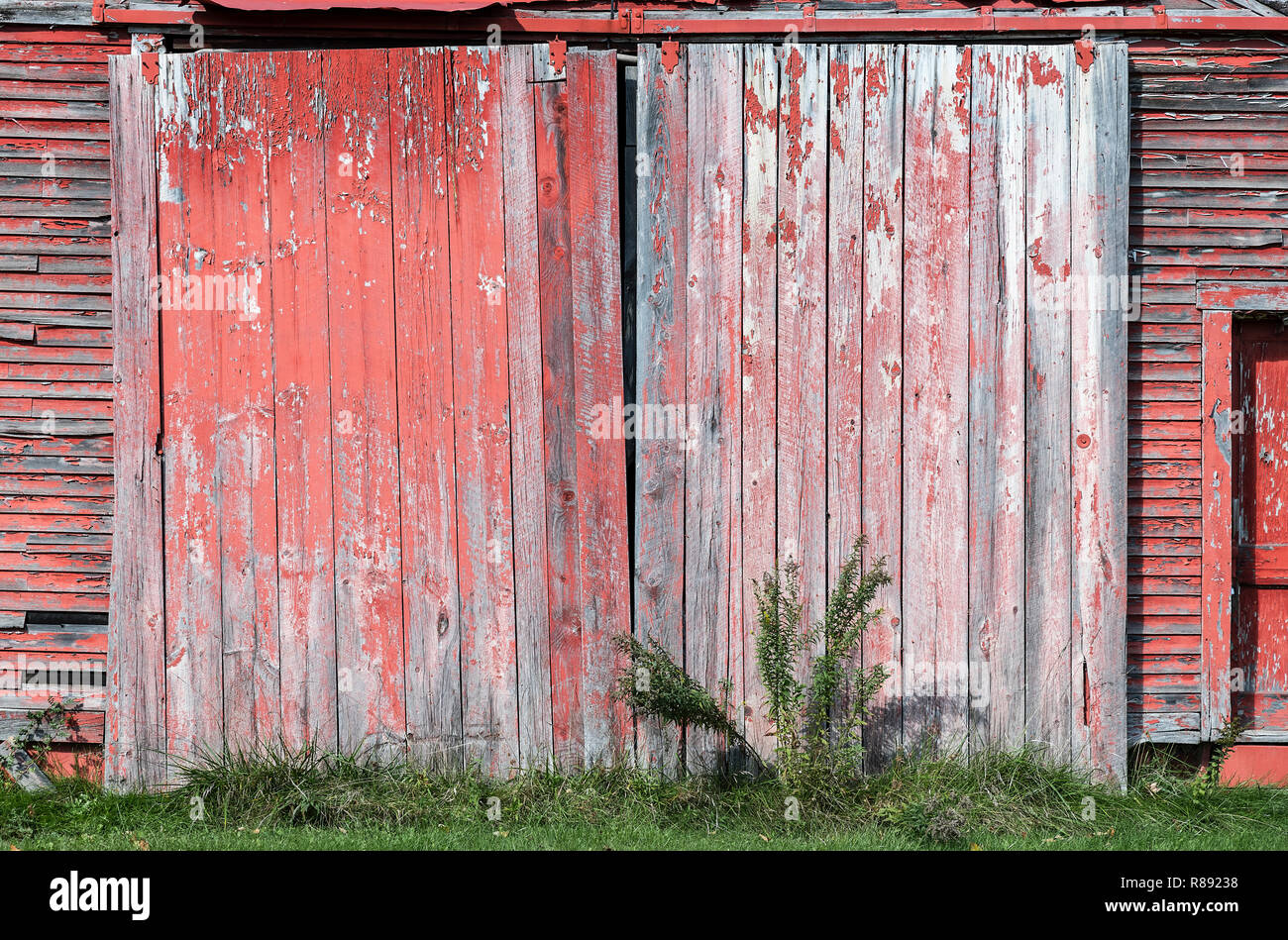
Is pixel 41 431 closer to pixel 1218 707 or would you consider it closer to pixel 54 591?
pixel 54 591

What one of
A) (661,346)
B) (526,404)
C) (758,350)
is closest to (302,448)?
(526,404)

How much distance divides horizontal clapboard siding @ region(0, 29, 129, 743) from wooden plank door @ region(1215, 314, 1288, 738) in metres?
4.98

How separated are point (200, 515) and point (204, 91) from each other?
176cm

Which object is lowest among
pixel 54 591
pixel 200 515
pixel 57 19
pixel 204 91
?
pixel 54 591

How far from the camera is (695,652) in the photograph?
154 inches

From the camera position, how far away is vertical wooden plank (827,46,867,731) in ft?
12.8

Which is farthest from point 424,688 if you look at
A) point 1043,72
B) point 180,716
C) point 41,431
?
point 1043,72

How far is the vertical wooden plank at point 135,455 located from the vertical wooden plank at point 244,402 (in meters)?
0.26

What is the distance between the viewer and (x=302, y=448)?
3879 mm

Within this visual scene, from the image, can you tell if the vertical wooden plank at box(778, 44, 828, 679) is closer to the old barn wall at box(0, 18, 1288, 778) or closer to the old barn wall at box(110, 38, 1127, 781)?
the old barn wall at box(110, 38, 1127, 781)

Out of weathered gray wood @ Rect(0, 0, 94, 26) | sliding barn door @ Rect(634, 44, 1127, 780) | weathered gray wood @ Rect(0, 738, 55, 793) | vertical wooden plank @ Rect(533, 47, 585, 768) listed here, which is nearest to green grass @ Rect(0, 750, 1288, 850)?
weathered gray wood @ Rect(0, 738, 55, 793)

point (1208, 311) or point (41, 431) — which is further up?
point (1208, 311)

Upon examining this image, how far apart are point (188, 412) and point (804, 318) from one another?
2593mm

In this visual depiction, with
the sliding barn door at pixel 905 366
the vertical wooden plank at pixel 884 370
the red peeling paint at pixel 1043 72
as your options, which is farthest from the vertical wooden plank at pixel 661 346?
the red peeling paint at pixel 1043 72
